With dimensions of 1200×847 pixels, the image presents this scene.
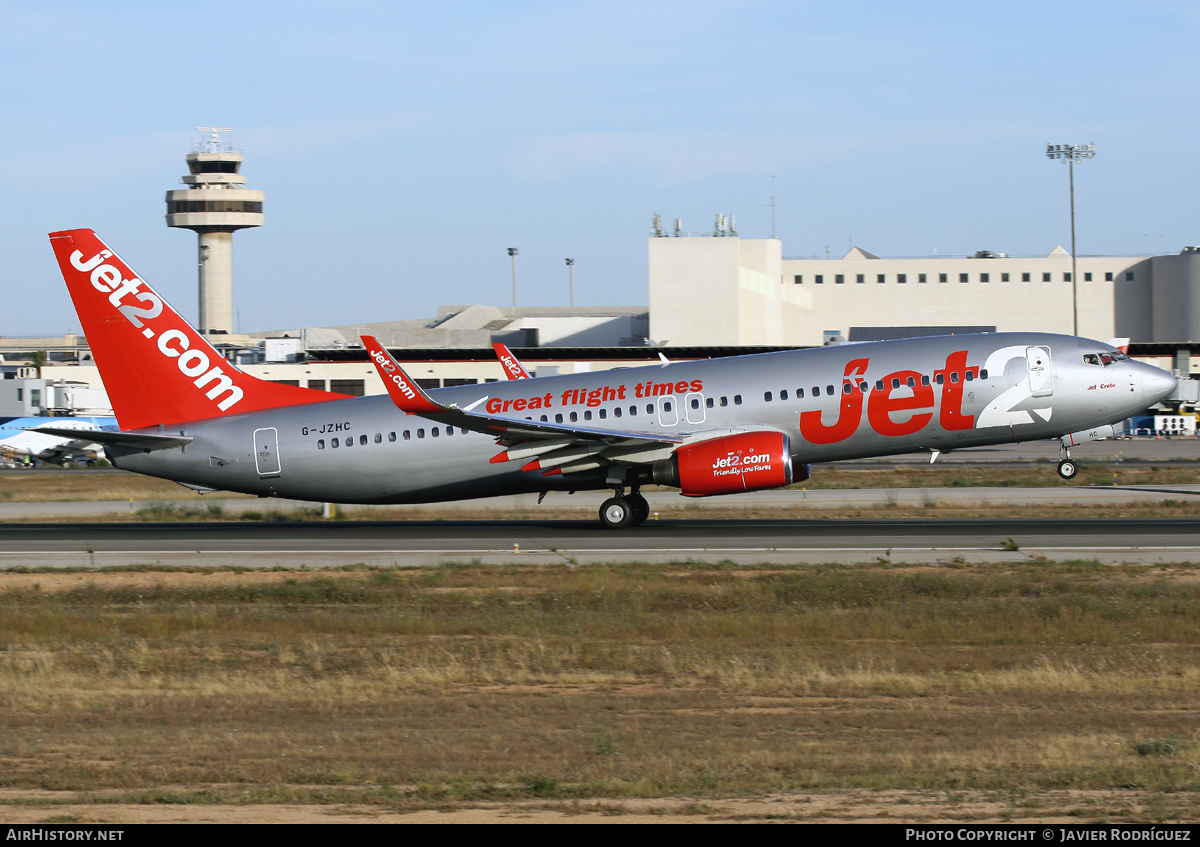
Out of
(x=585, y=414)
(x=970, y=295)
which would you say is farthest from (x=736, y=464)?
(x=970, y=295)

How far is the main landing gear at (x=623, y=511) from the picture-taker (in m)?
31.3

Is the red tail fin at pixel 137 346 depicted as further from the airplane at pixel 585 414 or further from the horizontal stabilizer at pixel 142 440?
the horizontal stabilizer at pixel 142 440

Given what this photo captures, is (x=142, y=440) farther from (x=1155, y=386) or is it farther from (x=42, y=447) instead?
(x=42, y=447)

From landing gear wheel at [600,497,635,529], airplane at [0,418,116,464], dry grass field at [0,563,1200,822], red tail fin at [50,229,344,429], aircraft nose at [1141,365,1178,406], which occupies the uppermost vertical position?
red tail fin at [50,229,344,429]

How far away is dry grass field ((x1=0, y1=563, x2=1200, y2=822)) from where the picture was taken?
34.5 feet

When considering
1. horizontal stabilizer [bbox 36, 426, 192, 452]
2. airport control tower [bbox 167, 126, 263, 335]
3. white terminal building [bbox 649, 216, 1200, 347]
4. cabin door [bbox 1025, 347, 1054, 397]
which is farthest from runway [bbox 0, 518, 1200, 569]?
airport control tower [bbox 167, 126, 263, 335]

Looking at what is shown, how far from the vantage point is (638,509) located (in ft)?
104

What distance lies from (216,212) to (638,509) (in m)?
132

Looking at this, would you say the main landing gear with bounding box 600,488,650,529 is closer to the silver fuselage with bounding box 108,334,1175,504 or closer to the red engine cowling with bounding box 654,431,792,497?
the silver fuselage with bounding box 108,334,1175,504

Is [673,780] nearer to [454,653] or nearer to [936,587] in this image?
[454,653]

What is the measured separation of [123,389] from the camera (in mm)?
31500

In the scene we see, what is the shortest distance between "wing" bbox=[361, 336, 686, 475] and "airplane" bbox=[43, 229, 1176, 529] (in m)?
0.05

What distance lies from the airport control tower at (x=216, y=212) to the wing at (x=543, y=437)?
414 feet

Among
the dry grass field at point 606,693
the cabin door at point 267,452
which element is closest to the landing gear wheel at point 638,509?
the dry grass field at point 606,693
